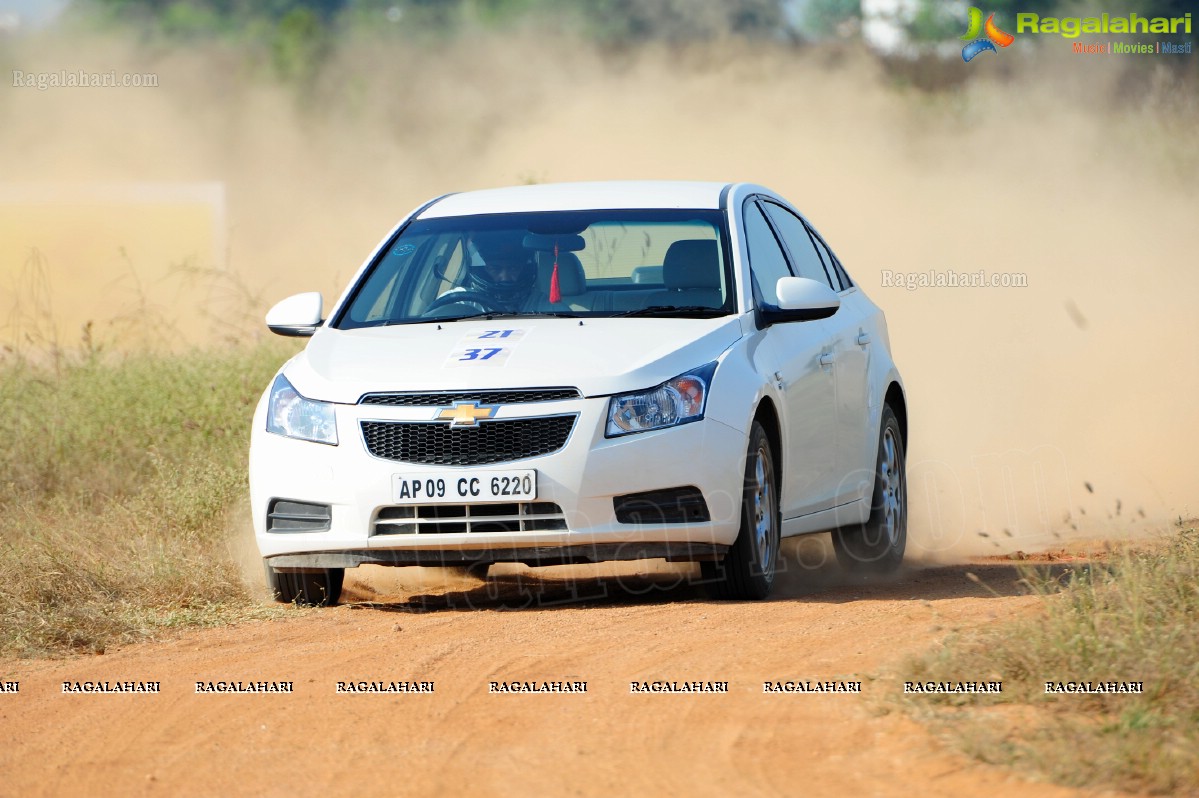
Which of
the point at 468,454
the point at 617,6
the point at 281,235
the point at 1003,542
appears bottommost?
the point at 1003,542

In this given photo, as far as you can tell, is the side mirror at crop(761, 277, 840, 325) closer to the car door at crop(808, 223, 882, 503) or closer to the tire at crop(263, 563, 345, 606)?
the car door at crop(808, 223, 882, 503)

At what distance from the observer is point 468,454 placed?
7.02 m

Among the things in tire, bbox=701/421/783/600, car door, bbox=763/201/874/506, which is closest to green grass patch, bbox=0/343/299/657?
tire, bbox=701/421/783/600

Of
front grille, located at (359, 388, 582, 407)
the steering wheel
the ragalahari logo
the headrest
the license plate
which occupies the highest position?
the ragalahari logo

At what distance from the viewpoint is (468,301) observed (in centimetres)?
806

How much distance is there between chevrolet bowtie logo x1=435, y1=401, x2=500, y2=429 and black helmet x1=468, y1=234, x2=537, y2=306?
1.08 m

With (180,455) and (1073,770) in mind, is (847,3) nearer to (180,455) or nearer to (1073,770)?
(180,455)

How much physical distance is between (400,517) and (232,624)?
0.84 metres

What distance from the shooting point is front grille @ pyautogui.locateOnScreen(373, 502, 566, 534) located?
7023 mm

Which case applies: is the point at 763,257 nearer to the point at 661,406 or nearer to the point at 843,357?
the point at 843,357

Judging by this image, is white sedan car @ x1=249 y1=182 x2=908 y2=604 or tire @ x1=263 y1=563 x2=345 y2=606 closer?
white sedan car @ x1=249 y1=182 x2=908 y2=604

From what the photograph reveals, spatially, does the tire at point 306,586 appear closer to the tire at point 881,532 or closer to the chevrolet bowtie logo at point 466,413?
the chevrolet bowtie logo at point 466,413

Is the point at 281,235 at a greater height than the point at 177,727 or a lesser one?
greater

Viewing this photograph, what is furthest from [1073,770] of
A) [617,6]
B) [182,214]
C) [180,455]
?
[617,6]
